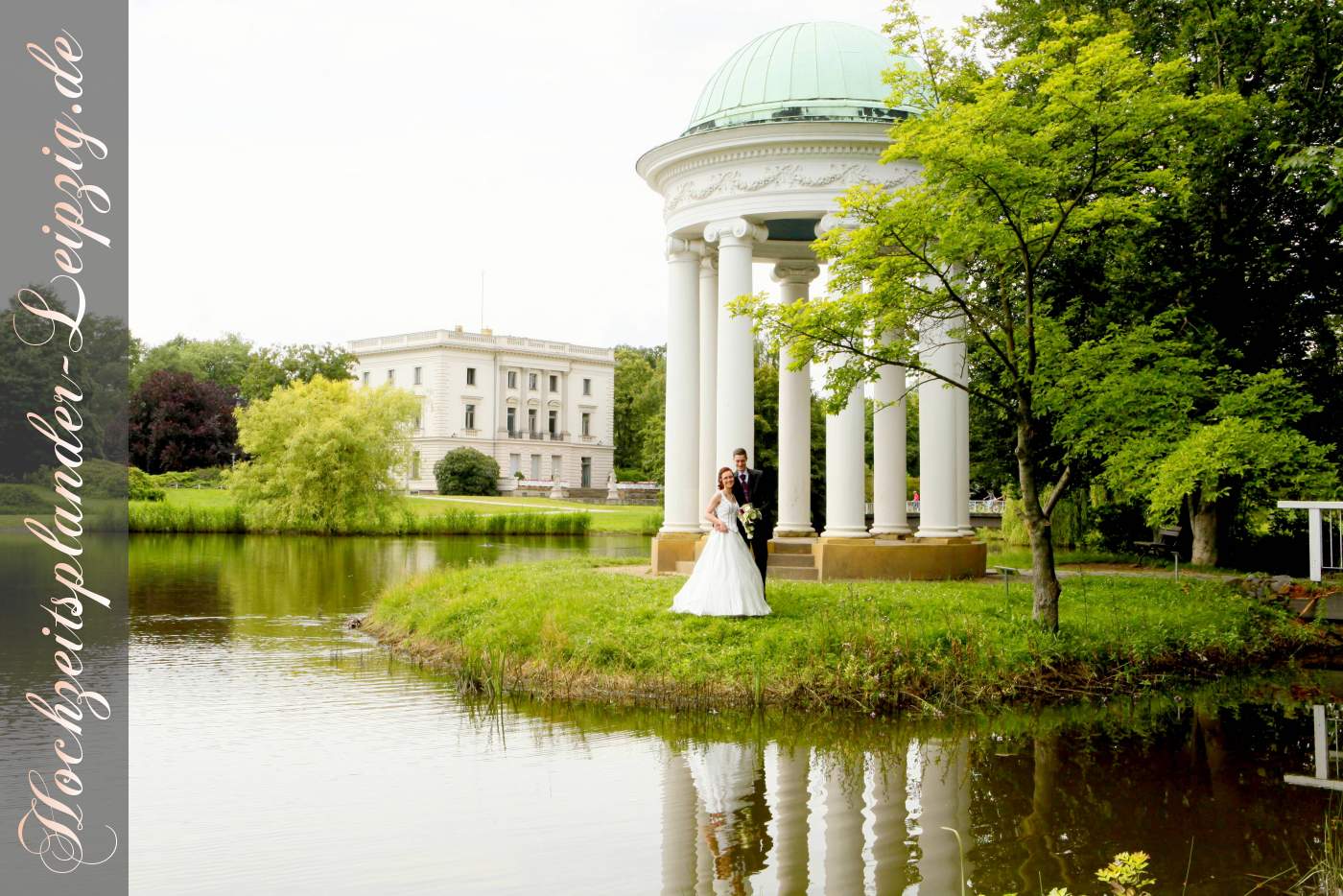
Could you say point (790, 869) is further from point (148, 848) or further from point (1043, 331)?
point (1043, 331)

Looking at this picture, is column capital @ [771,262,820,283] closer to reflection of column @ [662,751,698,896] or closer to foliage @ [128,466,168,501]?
reflection of column @ [662,751,698,896]

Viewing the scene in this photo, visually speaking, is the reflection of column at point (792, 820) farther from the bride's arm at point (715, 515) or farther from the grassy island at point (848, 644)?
the bride's arm at point (715, 515)

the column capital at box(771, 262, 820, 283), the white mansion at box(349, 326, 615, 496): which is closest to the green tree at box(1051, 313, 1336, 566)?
the column capital at box(771, 262, 820, 283)

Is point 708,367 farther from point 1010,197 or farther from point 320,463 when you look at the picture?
point 320,463

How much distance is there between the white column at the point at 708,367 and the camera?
23203 mm

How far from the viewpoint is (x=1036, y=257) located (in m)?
16.1

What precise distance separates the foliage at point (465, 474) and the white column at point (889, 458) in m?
62.0

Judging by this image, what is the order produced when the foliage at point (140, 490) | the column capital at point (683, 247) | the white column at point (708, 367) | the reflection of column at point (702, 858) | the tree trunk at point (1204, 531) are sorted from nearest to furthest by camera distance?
the reflection of column at point (702, 858), the column capital at point (683, 247), the white column at point (708, 367), the tree trunk at point (1204, 531), the foliage at point (140, 490)

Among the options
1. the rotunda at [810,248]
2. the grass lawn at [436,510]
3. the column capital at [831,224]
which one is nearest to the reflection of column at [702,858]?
the rotunda at [810,248]

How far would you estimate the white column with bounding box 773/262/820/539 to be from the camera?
23.0 meters

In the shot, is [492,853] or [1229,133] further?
[1229,133]

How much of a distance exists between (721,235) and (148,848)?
1482 cm

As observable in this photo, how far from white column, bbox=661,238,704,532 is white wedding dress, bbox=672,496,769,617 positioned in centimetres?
580

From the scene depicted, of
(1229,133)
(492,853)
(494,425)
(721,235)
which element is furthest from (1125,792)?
(494,425)
